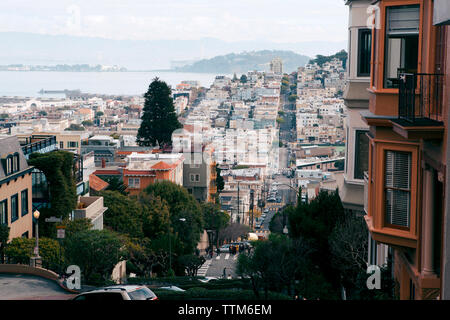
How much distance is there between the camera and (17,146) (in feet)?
75.8

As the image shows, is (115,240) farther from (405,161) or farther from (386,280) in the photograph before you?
(405,161)

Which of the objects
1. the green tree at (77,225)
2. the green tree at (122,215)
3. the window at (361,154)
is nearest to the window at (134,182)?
the green tree at (122,215)

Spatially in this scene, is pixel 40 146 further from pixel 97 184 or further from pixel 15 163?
pixel 97 184

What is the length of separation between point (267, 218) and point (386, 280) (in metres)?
104

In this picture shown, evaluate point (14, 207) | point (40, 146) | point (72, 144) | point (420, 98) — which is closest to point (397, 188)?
point (420, 98)

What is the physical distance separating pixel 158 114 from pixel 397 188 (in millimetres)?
52907

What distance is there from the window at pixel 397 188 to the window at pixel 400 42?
31.0 inches

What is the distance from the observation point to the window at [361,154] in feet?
41.0

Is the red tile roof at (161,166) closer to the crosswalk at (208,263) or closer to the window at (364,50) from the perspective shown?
the crosswalk at (208,263)

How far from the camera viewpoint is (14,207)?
2255cm

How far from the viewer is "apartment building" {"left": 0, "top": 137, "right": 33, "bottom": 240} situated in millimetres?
21672

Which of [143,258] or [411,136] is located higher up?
[411,136]

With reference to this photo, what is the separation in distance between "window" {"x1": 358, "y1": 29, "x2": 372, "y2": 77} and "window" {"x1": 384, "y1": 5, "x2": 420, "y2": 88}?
5.14m

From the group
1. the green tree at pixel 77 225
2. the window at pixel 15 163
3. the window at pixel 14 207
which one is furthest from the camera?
the green tree at pixel 77 225
